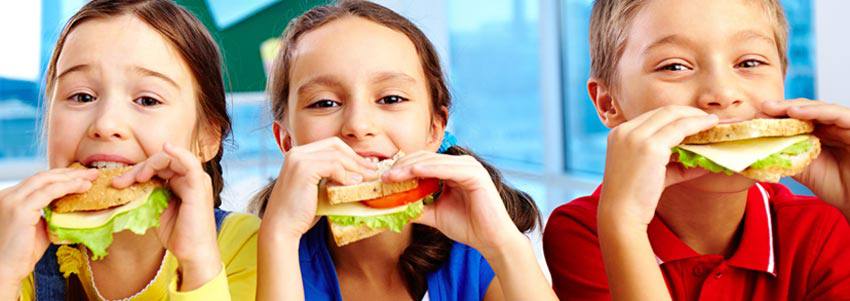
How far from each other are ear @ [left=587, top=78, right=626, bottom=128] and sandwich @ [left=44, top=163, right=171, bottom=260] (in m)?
1.12

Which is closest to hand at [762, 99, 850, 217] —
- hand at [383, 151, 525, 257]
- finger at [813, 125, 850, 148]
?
finger at [813, 125, 850, 148]

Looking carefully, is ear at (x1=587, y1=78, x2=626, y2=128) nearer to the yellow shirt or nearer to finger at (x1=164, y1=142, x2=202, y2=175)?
the yellow shirt

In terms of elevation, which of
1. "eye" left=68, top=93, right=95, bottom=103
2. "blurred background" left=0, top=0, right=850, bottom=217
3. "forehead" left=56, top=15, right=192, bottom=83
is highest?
"forehead" left=56, top=15, right=192, bottom=83

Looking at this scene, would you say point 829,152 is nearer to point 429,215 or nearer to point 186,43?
point 429,215

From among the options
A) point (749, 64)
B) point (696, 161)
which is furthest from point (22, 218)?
point (749, 64)

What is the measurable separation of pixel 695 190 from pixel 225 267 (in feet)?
3.84

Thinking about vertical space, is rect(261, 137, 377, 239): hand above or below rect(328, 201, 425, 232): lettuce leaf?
above

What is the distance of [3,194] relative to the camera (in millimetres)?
1654

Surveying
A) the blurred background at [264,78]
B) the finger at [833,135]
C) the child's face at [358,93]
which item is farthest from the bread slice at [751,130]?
the blurred background at [264,78]

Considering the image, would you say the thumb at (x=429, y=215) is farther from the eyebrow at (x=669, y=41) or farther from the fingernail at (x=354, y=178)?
the eyebrow at (x=669, y=41)

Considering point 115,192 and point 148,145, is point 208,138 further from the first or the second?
point 115,192

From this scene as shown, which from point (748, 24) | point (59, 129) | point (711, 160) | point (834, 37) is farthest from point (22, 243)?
point (834, 37)

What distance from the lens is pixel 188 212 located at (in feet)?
5.59

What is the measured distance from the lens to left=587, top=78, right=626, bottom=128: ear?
2.14m
